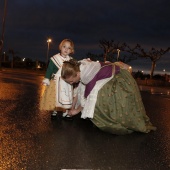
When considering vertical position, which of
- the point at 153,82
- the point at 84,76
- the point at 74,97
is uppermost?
the point at 84,76

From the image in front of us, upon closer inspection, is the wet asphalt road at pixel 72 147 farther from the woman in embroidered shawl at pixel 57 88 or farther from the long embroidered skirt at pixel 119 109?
the woman in embroidered shawl at pixel 57 88

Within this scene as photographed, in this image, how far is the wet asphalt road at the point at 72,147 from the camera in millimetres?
3195

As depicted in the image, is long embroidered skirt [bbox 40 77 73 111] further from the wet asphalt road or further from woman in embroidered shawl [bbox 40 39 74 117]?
the wet asphalt road

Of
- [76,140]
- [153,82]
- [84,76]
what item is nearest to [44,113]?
[84,76]

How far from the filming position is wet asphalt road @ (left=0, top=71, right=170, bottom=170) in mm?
3195

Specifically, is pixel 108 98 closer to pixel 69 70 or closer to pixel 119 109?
pixel 119 109

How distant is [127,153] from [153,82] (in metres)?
23.3

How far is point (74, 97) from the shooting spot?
18.4 ft

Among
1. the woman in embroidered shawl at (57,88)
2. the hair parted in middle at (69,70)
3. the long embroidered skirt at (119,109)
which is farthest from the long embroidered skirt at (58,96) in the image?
the long embroidered skirt at (119,109)

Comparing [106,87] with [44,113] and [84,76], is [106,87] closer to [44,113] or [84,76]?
[84,76]

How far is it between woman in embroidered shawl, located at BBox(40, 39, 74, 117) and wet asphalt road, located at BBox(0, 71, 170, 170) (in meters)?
0.26

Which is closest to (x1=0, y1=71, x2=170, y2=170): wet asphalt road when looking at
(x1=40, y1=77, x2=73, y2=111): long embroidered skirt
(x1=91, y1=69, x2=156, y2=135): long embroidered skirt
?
(x1=91, y1=69, x2=156, y2=135): long embroidered skirt

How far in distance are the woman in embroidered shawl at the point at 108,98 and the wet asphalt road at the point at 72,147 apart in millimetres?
173

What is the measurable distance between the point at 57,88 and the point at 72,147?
1735 millimetres
